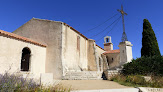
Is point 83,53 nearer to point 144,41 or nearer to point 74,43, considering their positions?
point 74,43

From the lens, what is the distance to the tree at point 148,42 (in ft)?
37.7

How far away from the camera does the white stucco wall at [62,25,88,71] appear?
12.5 meters

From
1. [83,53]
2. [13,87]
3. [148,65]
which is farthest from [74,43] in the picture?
[13,87]

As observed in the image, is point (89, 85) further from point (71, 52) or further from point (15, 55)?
point (71, 52)

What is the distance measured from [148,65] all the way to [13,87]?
382 inches

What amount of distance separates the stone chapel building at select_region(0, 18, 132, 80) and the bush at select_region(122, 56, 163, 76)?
0.77 m

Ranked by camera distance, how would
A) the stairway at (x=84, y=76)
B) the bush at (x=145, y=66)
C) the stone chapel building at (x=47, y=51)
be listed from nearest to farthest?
1. the stone chapel building at (x=47, y=51)
2. the bush at (x=145, y=66)
3. the stairway at (x=84, y=76)

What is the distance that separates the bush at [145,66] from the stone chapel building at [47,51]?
773 mm

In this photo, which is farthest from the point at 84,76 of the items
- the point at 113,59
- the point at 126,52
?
the point at 113,59

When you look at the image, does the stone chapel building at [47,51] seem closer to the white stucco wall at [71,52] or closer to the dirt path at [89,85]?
the white stucco wall at [71,52]

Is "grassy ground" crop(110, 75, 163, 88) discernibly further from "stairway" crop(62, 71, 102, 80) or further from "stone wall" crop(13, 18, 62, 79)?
"stone wall" crop(13, 18, 62, 79)

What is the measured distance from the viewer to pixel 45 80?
5.76 metres

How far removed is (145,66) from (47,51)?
30.2ft

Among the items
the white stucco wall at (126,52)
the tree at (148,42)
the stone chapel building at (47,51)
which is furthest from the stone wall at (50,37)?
the tree at (148,42)
